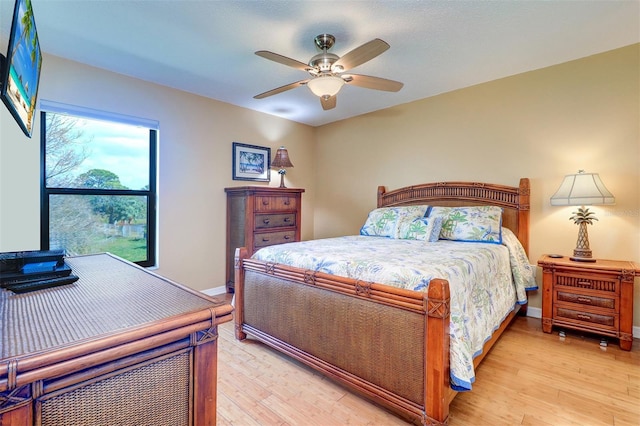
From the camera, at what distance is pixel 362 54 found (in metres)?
2.00

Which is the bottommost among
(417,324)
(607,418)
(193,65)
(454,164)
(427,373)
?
(607,418)

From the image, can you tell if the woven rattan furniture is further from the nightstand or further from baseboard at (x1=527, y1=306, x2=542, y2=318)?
baseboard at (x1=527, y1=306, x2=542, y2=318)

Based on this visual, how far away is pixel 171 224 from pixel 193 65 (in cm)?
172

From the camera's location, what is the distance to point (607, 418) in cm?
159

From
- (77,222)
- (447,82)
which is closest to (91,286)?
(77,222)

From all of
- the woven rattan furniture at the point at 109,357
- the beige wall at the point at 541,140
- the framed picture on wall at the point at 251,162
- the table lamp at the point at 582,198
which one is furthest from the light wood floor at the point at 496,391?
the framed picture on wall at the point at 251,162

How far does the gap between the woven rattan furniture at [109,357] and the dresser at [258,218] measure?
8.84 feet

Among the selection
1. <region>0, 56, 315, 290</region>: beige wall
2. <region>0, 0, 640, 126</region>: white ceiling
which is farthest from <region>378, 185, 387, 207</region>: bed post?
<region>0, 56, 315, 290</region>: beige wall

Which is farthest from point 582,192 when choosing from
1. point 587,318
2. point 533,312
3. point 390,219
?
point 390,219

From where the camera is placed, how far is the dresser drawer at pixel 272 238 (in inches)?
146

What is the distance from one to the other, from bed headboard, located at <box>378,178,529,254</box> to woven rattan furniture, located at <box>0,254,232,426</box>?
3247 mm

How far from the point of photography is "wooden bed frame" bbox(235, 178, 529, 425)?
1.45 meters

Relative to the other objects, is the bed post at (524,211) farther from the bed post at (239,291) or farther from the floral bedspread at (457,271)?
the bed post at (239,291)

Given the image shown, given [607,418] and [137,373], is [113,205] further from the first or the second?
[607,418]
